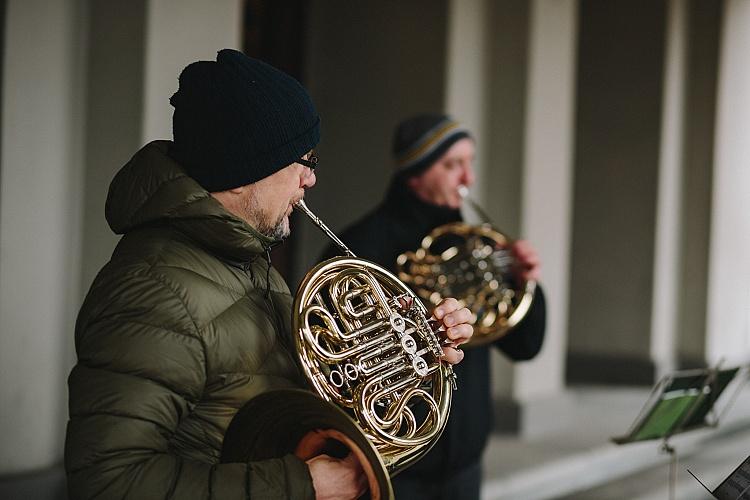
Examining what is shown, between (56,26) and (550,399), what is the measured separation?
4471mm

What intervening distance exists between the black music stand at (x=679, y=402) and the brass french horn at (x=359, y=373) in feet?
3.45

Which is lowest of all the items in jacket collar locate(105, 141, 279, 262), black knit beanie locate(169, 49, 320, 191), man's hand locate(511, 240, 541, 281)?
man's hand locate(511, 240, 541, 281)

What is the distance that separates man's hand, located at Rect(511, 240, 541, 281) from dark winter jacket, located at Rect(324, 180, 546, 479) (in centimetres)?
8

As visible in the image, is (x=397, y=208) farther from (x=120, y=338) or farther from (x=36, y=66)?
(x=120, y=338)

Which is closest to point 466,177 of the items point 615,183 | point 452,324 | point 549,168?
point 452,324

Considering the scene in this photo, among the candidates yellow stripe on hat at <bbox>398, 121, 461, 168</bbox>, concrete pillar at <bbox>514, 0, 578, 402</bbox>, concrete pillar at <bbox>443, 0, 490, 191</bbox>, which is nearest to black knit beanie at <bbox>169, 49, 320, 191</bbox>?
yellow stripe on hat at <bbox>398, 121, 461, 168</bbox>

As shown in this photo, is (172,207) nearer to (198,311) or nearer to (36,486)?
(198,311)

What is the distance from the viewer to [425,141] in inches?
143

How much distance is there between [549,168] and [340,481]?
5.40 metres

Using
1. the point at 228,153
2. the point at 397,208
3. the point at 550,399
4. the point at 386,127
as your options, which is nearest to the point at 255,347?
the point at 228,153

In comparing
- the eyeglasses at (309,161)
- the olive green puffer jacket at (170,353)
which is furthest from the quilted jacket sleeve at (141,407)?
the eyeglasses at (309,161)

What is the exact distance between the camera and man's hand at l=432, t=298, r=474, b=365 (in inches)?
83.4

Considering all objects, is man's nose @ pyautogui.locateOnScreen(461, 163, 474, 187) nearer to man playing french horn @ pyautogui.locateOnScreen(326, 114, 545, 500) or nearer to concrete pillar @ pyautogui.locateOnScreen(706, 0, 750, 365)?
man playing french horn @ pyautogui.locateOnScreen(326, 114, 545, 500)

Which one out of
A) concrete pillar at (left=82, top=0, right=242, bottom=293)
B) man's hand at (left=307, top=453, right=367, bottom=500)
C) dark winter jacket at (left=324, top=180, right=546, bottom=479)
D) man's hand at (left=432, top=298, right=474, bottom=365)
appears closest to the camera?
man's hand at (left=307, top=453, right=367, bottom=500)
